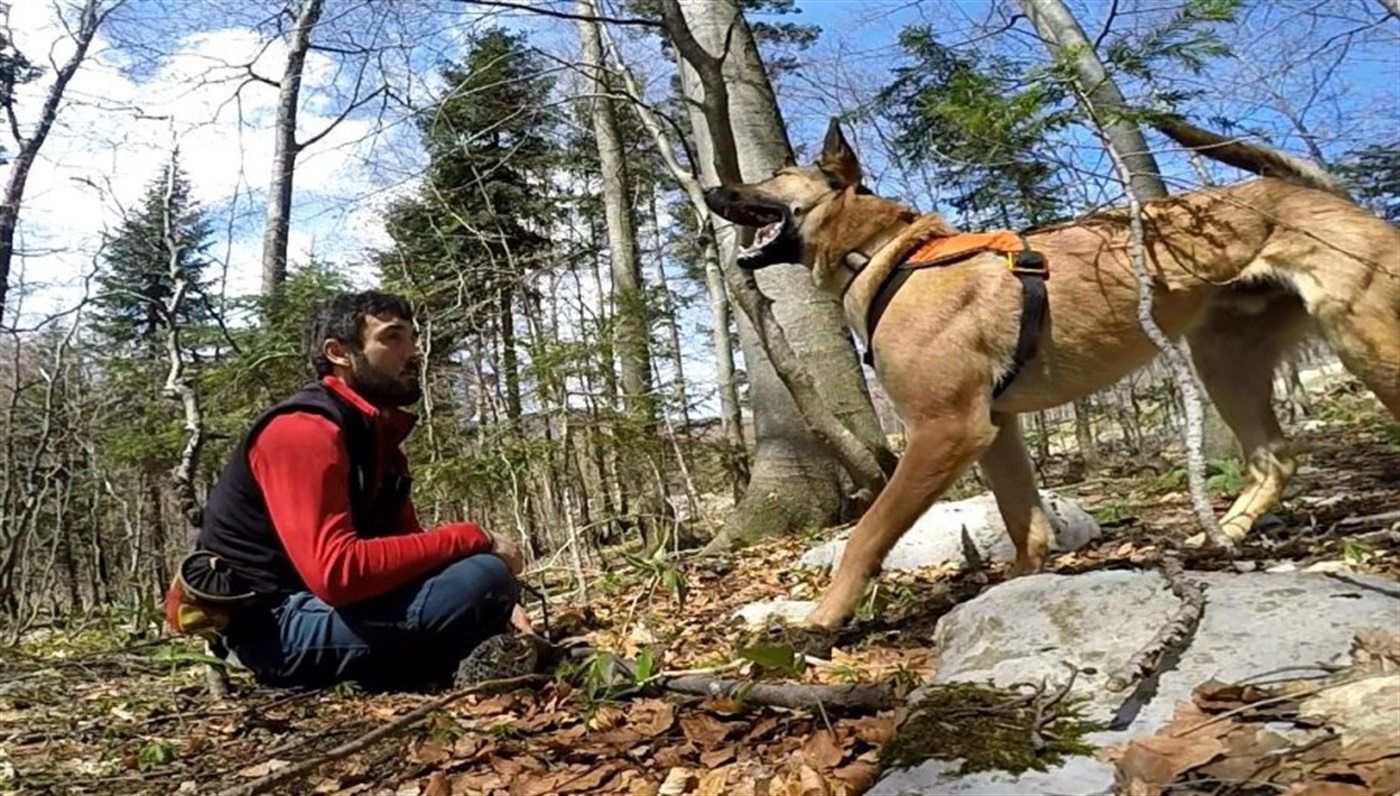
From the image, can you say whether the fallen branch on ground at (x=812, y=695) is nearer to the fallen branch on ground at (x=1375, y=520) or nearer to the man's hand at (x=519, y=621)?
the man's hand at (x=519, y=621)

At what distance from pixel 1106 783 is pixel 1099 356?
282cm

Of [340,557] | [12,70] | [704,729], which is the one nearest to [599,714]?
[704,729]

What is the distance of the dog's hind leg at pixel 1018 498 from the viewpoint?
14.5ft

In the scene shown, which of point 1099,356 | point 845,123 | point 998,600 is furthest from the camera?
point 845,123

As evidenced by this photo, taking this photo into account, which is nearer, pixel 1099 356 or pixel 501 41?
pixel 1099 356

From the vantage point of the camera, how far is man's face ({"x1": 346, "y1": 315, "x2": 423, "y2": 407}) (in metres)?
4.30

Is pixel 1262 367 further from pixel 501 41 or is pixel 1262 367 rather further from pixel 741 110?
pixel 501 41

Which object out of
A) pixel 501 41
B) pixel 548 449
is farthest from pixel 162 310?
pixel 501 41

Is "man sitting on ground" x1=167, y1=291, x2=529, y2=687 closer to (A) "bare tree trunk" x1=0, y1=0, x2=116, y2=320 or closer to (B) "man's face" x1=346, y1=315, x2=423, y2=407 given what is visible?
(B) "man's face" x1=346, y1=315, x2=423, y2=407

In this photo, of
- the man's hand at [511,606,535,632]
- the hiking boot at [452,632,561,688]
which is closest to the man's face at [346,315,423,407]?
the man's hand at [511,606,535,632]

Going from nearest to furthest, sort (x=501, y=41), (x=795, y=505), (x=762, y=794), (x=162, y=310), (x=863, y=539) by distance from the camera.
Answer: (x=762, y=794)
(x=863, y=539)
(x=162, y=310)
(x=795, y=505)
(x=501, y=41)

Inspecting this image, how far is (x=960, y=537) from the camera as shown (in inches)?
204

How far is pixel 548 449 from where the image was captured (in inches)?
295

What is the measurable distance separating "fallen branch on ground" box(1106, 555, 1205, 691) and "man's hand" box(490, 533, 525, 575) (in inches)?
102
